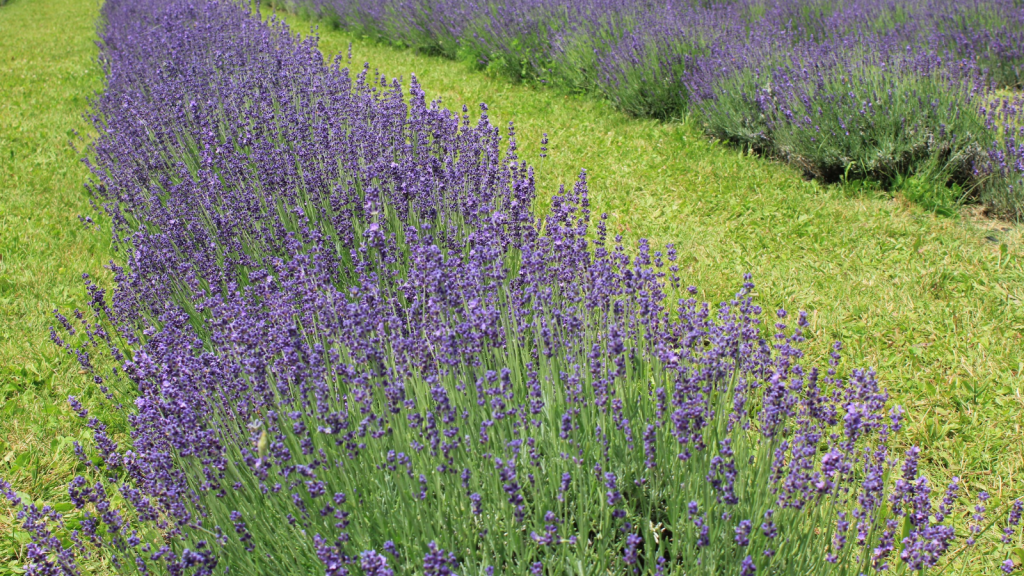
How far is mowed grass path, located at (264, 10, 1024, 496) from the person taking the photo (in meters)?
2.64

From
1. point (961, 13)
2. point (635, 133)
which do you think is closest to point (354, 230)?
point (635, 133)

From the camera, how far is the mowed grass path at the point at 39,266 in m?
2.71

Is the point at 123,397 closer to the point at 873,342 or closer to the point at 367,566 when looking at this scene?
the point at 367,566

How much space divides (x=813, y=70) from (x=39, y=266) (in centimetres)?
523

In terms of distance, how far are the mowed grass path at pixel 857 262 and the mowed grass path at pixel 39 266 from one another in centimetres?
279

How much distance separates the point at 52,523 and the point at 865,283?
3612 mm

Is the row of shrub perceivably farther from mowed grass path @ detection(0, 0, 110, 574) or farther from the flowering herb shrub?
mowed grass path @ detection(0, 0, 110, 574)

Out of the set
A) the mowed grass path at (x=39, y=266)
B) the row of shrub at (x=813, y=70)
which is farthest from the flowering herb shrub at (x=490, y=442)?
the row of shrub at (x=813, y=70)

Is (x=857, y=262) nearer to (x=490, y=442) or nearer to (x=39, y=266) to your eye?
(x=490, y=442)

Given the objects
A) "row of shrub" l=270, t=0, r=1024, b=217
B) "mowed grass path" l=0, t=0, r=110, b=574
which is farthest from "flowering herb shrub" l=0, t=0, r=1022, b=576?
"row of shrub" l=270, t=0, r=1024, b=217

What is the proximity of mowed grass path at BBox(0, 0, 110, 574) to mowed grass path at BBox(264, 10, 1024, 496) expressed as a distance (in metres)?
2.79

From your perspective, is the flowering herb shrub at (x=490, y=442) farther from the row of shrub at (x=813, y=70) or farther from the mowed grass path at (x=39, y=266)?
the row of shrub at (x=813, y=70)

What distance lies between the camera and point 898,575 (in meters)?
1.57

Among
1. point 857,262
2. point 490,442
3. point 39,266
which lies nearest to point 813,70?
point 857,262
